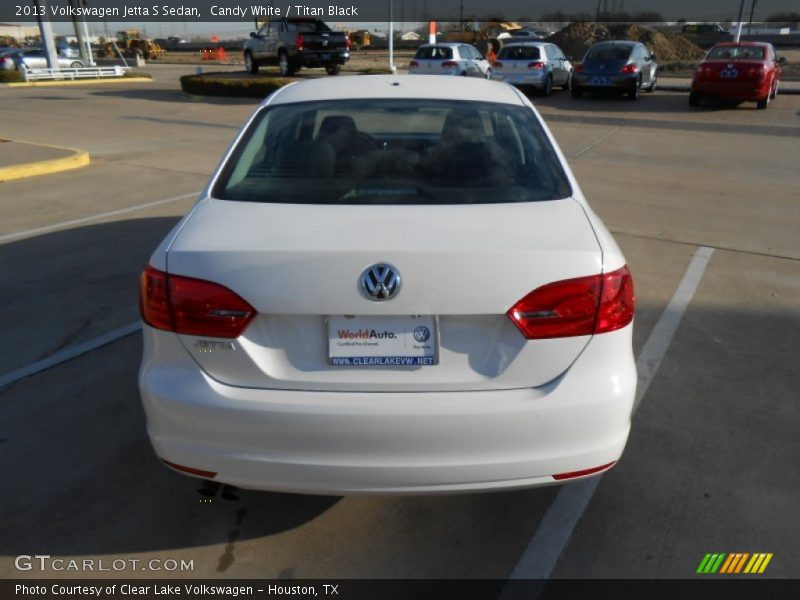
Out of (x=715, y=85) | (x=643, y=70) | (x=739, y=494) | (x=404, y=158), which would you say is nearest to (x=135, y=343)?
(x=404, y=158)

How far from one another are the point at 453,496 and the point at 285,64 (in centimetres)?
2513

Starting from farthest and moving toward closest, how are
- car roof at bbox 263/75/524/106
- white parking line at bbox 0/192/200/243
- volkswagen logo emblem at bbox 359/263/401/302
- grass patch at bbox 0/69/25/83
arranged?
grass patch at bbox 0/69/25/83 → white parking line at bbox 0/192/200/243 → car roof at bbox 263/75/524/106 → volkswagen logo emblem at bbox 359/263/401/302

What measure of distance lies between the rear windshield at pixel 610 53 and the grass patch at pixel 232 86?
947 cm

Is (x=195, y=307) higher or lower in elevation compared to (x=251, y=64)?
higher

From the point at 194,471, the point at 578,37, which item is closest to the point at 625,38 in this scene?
the point at 578,37

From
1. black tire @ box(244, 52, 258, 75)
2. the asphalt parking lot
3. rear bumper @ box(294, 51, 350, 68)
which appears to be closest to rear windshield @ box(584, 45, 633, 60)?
rear bumper @ box(294, 51, 350, 68)

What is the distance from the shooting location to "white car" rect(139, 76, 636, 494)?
Answer: 7.02 ft

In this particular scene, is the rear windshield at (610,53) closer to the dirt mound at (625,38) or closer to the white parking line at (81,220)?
the white parking line at (81,220)

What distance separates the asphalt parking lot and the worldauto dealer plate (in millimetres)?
883

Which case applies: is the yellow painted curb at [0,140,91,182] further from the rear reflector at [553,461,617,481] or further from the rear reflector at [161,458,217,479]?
the rear reflector at [553,461,617,481]

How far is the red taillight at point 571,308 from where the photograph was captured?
7.10ft

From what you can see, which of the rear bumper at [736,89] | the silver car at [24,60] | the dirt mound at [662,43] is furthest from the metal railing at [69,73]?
the dirt mound at [662,43]

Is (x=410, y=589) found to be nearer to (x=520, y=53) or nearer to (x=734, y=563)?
(x=734, y=563)

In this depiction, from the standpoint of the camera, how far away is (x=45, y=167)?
970cm
